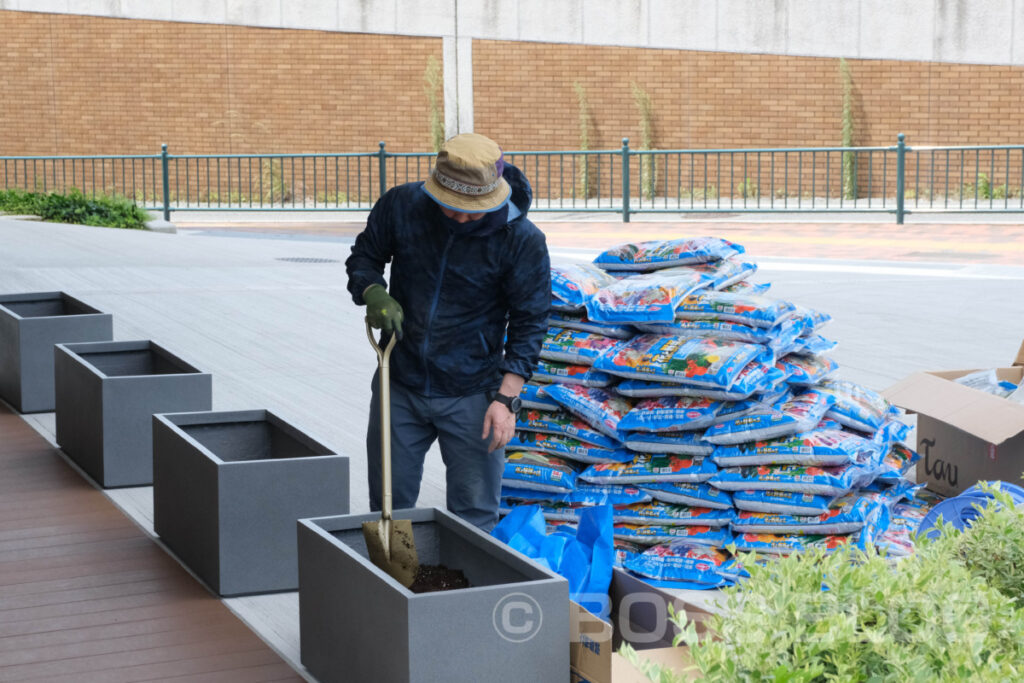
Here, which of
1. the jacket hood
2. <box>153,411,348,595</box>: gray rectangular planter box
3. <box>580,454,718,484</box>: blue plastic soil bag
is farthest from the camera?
<box>580,454,718,484</box>: blue plastic soil bag

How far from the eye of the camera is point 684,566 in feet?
15.6

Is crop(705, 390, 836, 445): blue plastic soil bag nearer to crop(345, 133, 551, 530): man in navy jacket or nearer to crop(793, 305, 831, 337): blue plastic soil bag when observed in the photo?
crop(793, 305, 831, 337): blue plastic soil bag

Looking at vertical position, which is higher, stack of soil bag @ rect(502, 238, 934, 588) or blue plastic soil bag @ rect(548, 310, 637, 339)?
blue plastic soil bag @ rect(548, 310, 637, 339)

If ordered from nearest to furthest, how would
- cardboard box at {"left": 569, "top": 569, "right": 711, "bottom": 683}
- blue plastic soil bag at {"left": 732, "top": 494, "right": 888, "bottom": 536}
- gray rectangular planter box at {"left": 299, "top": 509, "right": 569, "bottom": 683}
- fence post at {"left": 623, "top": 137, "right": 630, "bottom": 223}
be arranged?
1. cardboard box at {"left": 569, "top": 569, "right": 711, "bottom": 683}
2. gray rectangular planter box at {"left": 299, "top": 509, "right": 569, "bottom": 683}
3. blue plastic soil bag at {"left": 732, "top": 494, "right": 888, "bottom": 536}
4. fence post at {"left": 623, "top": 137, "right": 630, "bottom": 223}

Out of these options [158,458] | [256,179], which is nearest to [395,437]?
[158,458]

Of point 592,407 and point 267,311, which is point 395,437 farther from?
point 267,311

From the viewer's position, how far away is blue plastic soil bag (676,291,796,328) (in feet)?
16.7

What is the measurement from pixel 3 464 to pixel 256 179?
1896 cm

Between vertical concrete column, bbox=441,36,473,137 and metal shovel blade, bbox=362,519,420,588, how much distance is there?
22.1 metres

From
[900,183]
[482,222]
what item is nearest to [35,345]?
[482,222]

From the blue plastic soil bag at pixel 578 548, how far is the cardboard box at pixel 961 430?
164 centimetres

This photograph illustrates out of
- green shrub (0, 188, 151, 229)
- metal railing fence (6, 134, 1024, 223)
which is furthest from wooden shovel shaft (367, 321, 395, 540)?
metal railing fence (6, 134, 1024, 223)

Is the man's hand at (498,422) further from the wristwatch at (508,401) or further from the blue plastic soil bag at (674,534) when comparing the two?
the blue plastic soil bag at (674,534)

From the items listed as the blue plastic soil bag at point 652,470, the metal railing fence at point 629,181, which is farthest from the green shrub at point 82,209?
the blue plastic soil bag at point 652,470
